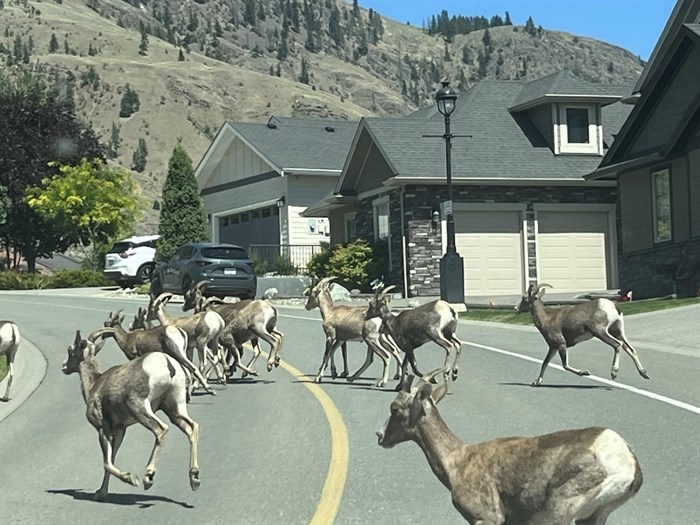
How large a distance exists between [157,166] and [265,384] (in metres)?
152

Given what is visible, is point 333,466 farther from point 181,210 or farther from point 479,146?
point 181,210

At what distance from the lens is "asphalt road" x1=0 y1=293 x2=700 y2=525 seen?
9414mm

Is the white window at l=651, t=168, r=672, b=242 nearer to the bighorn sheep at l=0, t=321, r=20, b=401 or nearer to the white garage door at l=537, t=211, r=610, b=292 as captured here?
the white garage door at l=537, t=211, r=610, b=292

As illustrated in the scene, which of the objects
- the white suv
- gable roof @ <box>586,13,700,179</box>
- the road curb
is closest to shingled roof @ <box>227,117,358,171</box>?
the white suv

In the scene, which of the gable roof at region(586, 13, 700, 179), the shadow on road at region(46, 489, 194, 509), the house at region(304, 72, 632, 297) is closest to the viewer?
the shadow on road at region(46, 489, 194, 509)

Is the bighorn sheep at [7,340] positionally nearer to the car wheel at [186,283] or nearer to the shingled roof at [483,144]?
the car wheel at [186,283]

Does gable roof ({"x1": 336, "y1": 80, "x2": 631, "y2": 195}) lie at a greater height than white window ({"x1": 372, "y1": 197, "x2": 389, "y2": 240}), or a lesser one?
greater

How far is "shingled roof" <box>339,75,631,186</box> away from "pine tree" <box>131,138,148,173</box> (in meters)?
121

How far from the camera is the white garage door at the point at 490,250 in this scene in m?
39.1

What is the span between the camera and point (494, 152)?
4062 centimetres

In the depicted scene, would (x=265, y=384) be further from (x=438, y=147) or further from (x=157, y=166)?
(x=157, y=166)

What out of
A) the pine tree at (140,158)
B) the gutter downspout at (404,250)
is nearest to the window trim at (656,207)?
the gutter downspout at (404,250)

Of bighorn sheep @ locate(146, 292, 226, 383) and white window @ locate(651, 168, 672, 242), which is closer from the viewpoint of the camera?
bighorn sheep @ locate(146, 292, 226, 383)

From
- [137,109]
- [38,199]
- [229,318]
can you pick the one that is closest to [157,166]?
[137,109]
